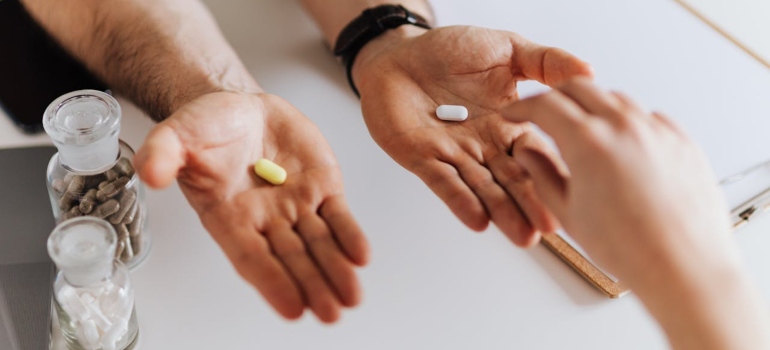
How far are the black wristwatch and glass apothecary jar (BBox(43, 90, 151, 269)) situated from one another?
451 millimetres

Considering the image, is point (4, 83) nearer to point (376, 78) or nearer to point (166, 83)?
point (166, 83)

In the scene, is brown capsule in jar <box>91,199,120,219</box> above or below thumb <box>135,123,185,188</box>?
below

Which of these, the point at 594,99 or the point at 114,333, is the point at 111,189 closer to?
the point at 114,333

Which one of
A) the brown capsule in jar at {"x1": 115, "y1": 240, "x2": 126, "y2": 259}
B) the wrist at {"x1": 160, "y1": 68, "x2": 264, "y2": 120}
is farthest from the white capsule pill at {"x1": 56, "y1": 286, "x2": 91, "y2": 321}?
the wrist at {"x1": 160, "y1": 68, "x2": 264, "y2": 120}

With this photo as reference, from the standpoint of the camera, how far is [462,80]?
1.10 m

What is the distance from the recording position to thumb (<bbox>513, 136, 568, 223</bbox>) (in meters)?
0.81

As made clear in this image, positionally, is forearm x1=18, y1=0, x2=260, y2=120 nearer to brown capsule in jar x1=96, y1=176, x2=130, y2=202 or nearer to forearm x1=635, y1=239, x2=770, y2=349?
brown capsule in jar x1=96, y1=176, x2=130, y2=202

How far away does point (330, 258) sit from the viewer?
0.80m

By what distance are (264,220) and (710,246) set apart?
49 cm

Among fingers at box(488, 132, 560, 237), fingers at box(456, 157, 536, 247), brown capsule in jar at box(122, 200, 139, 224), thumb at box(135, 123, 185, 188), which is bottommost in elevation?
brown capsule in jar at box(122, 200, 139, 224)

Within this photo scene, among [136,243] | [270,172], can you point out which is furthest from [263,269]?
[136,243]

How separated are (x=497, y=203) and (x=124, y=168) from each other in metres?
0.47

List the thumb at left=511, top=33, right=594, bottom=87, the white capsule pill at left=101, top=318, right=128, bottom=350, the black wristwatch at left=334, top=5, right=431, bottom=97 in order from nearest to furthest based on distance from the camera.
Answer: the white capsule pill at left=101, top=318, right=128, bottom=350
the thumb at left=511, top=33, right=594, bottom=87
the black wristwatch at left=334, top=5, right=431, bottom=97

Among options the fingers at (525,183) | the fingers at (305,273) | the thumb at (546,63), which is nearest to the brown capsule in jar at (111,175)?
the fingers at (305,273)
